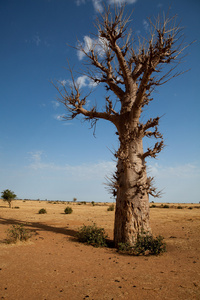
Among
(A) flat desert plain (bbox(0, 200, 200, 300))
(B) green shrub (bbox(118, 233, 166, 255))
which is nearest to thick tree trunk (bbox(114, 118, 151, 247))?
(B) green shrub (bbox(118, 233, 166, 255))

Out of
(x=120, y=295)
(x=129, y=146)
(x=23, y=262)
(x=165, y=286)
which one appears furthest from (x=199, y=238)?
(x=23, y=262)

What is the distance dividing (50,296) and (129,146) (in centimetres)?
532

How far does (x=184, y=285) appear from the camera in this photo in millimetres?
3742

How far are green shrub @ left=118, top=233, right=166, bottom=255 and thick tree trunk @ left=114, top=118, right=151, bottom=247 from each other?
261 millimetres

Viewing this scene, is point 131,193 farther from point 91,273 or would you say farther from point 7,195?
point 7,195

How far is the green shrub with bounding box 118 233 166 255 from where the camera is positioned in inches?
241

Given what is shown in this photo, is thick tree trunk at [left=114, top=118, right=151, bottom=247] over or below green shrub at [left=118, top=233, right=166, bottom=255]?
over

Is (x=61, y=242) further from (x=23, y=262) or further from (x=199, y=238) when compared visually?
(x=199, y=238)

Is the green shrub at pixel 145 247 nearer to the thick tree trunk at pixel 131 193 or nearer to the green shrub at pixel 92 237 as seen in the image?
the thick tree trunk at pixel 131 193

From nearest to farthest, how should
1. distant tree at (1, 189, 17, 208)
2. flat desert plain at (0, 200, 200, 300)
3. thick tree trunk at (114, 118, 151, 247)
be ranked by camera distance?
flat desert plain at (0, 200, 200, 300) → thick tree trunk at (114, 118, 151, 247) → distant tree at (1, 189, 17, 208)

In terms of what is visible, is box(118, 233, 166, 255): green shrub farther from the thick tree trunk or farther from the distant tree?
the distant tree

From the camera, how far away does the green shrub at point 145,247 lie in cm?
611

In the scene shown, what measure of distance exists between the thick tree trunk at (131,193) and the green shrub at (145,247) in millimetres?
261

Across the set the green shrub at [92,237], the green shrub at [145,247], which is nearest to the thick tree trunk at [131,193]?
the green shrub at [145,247]
